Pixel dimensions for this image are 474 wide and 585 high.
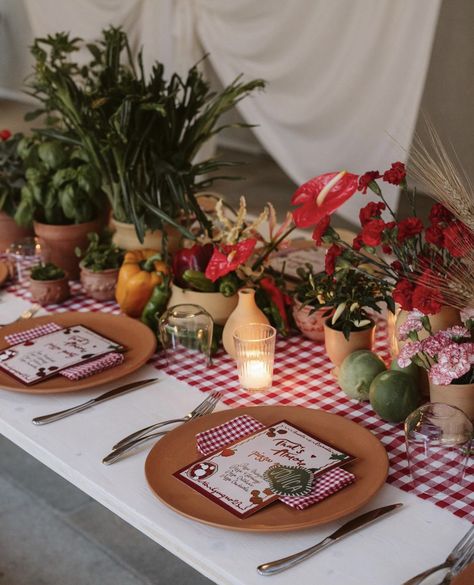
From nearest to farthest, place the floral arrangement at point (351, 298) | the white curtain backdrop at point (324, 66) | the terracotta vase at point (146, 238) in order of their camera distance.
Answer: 1. the floral arrangement at point (351, 298)
2. the terracotta vase at point (146, 238)
3. the white curtain backdrop at point (324, 66)

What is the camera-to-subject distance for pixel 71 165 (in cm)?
206

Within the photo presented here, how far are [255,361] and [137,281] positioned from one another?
385mm

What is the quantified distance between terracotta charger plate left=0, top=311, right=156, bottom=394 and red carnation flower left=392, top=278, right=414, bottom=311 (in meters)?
0.52

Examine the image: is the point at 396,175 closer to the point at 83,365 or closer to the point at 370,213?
the point at 370,213

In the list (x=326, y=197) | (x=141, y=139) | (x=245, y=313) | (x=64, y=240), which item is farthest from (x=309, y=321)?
(x=64, y=240)

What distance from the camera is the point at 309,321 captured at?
171 centimetres

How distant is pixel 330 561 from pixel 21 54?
581 cm

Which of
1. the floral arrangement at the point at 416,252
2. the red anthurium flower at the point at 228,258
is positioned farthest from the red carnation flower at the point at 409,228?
the red anthurium flower at the point at 228,258

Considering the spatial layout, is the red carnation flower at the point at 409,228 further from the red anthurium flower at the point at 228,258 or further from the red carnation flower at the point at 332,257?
the red anthurium flower at the point at 228,258

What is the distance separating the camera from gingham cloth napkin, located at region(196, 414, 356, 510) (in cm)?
115

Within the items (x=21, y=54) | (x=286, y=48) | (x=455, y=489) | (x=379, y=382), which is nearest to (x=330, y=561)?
(x=455, y=489)

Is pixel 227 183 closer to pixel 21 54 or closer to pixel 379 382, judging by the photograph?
pixel 21 54

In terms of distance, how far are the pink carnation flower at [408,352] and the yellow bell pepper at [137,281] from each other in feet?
2.07

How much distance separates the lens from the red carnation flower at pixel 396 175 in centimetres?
134
